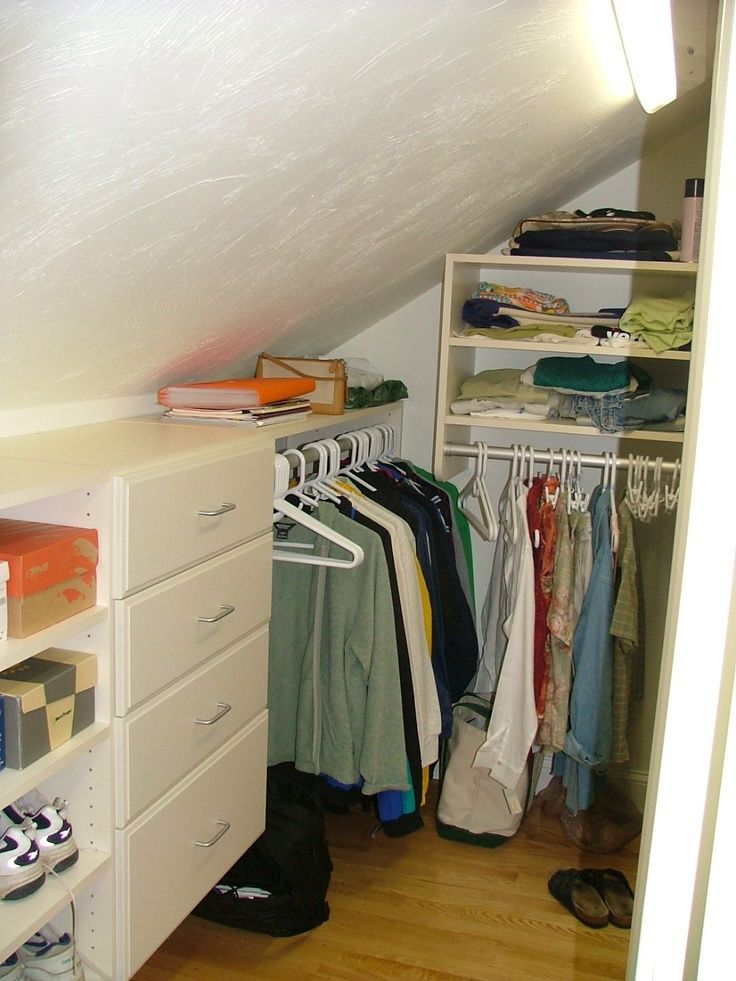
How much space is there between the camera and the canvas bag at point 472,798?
2643 millimetres

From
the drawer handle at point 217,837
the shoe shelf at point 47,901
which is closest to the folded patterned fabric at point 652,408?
the drawer handle at point 217,837

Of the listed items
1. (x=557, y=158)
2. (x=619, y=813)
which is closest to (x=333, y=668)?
(x=619, y=813)

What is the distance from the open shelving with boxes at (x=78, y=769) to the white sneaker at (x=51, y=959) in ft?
0.11

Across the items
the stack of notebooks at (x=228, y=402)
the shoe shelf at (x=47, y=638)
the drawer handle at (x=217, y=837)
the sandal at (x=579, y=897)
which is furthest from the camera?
the sandal at (x=579, y=897)

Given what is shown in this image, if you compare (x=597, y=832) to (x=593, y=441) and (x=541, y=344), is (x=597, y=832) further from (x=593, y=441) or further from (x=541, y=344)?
(x=541, y=344)

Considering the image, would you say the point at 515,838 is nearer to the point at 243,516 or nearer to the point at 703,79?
the point at 243,516

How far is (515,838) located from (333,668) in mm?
900

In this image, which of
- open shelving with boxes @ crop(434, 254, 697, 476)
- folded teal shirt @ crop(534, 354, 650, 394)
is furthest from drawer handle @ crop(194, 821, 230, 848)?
folded teal shirt @ crop(534, 354, 650, 394)

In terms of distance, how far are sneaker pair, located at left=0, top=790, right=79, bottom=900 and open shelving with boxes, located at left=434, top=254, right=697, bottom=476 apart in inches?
58.5

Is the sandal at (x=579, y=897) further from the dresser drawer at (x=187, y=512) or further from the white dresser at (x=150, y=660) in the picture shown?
the dresser drawer at (x=187, y=512)

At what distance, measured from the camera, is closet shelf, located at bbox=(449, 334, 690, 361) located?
8.09 feet

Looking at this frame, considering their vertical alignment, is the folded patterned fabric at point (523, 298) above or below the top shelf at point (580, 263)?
below

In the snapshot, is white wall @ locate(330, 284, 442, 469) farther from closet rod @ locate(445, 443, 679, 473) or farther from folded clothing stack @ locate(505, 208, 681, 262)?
folded clothing stack @ locate(505, 208, 681, 262)

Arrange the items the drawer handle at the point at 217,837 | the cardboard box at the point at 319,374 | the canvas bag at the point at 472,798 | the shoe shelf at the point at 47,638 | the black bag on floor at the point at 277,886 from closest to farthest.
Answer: the shoe shelf at the point at 47,638
the drawer handle at the point at 217,837
the black bag on floor at the point at 277,886
the cardboard box at the point at 319,374
the canvas bag at the point at 472,798
